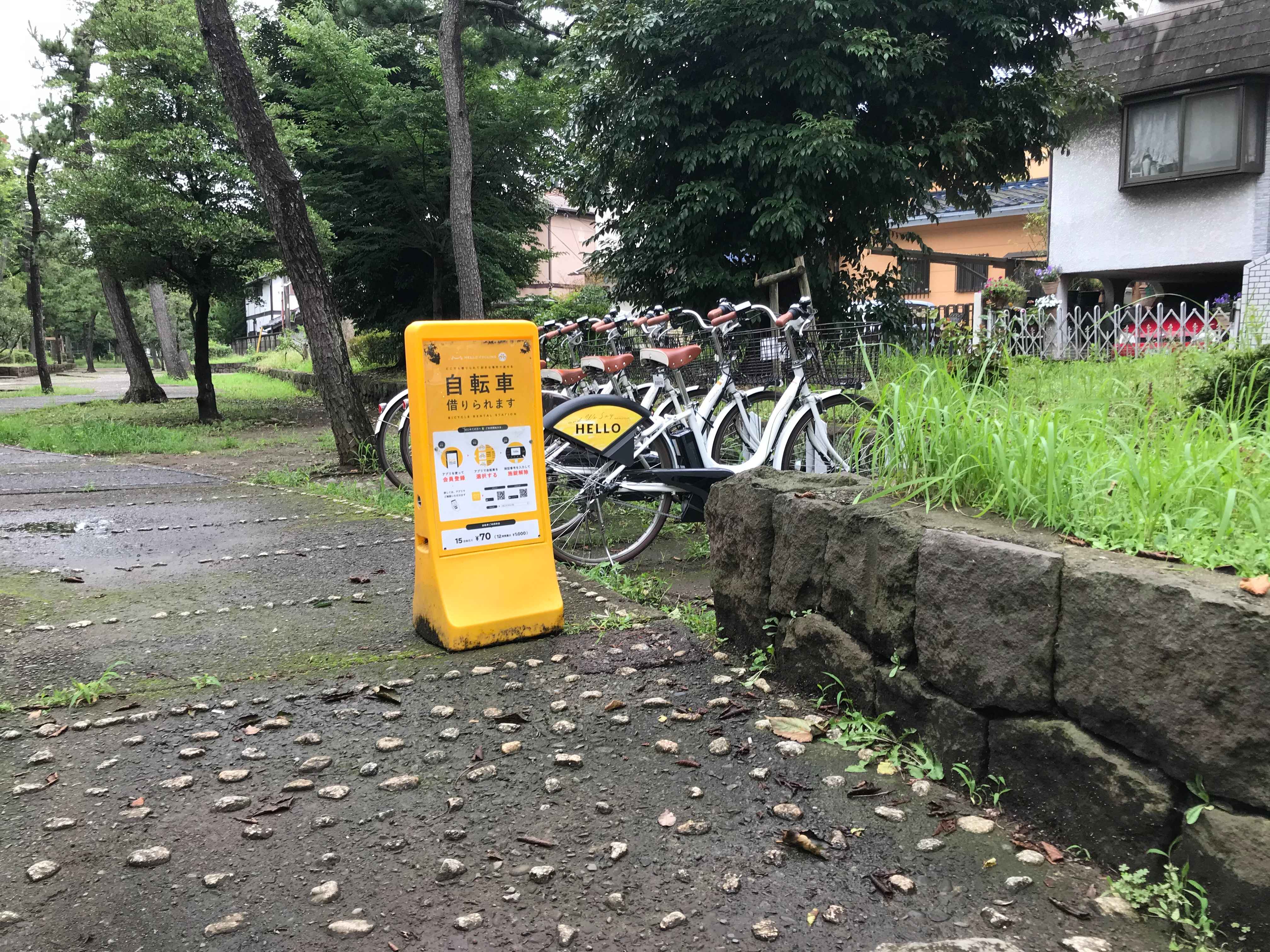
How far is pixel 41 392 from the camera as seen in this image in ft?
89.0

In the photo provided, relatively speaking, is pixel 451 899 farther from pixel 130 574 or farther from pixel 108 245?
pixel 108 245

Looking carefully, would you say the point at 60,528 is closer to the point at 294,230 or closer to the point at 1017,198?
the point at 294,230

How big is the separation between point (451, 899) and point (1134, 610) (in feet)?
6.01

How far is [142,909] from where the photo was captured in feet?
7.35

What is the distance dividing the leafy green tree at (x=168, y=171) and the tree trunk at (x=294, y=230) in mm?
5874

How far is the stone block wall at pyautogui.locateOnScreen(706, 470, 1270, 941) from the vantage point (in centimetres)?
204

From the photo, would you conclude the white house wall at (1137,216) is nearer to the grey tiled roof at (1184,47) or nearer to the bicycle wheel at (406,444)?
the grey tiled roof at (1184,47)

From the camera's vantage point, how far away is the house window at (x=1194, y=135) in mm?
17344

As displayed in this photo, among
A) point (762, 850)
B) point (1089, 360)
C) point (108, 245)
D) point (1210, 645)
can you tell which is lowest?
point (762, 850)

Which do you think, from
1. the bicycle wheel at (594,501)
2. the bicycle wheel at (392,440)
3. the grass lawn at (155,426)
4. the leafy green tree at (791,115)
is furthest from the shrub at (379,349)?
the bicycle wheel at (594,501)

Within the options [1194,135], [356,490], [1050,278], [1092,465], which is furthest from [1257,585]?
[1050,278]

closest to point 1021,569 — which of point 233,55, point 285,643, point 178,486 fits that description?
point 285,643

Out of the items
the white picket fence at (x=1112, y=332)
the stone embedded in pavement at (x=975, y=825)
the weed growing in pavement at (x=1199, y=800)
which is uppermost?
the white picket fence at (x=1112, y=332)

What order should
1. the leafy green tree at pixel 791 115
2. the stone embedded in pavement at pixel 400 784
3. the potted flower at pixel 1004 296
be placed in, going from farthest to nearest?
the potted flower at pixel 1004 296
the leafy green tree at pixel 791 115
the stone embedded in pavement at pixel 400 784
